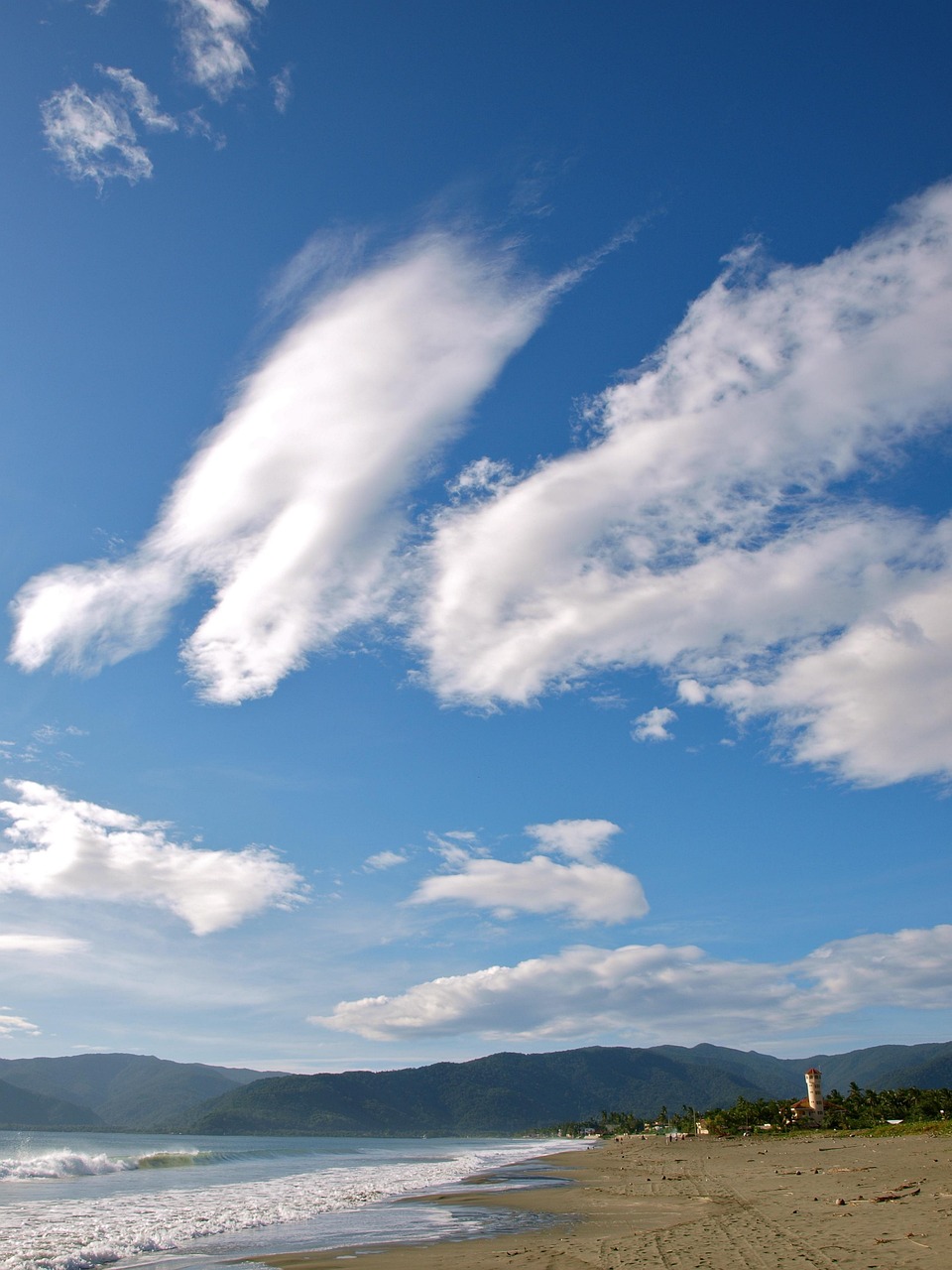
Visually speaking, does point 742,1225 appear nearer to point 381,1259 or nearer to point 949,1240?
point 949,1240

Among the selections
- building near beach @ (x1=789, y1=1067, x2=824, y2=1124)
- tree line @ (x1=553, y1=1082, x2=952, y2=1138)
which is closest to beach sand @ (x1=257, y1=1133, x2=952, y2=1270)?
tree line @ (x1=553, y1=1082, x2=952, y2=1138)

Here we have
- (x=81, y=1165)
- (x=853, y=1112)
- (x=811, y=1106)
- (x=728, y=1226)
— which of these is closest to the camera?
(x=728, y=1226)

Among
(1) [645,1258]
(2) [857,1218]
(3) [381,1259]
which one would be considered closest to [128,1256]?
(3) [381,1259]

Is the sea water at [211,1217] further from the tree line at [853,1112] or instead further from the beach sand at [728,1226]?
the tree line at [853,1112]

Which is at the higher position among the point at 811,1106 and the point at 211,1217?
the point at 211,1217

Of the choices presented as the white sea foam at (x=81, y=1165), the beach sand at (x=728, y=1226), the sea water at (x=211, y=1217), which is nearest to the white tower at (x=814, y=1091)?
the sea water at (x=211, y=1217)

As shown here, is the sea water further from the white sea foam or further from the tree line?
the tree line

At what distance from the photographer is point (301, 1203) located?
3675cm

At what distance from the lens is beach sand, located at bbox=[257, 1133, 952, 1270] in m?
16.4

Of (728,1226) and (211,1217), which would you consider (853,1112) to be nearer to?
(211,1217)

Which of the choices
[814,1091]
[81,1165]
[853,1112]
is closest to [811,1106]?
[814,1091]

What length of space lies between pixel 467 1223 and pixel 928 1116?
74656 mm

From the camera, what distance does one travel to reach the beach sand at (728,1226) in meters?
16.4

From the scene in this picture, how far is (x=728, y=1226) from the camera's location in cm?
2159
